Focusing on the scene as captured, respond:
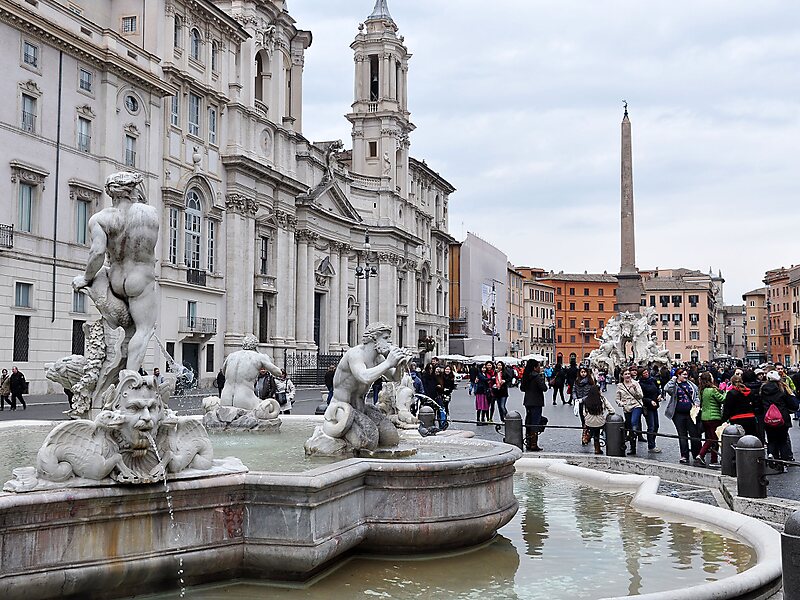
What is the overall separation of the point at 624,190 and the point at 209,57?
64.4ft

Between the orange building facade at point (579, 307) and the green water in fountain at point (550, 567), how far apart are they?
102505mm

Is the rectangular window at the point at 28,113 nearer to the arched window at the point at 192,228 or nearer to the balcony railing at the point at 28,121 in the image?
the balcony railing at the point at 28,121

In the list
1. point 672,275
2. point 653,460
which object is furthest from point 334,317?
point 672,275

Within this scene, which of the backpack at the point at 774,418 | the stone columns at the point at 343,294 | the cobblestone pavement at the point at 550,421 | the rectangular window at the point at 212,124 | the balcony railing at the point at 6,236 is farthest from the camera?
the stone columns at the point at 343,294

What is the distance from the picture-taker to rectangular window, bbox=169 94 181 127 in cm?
3312

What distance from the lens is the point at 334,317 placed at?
50.7 metres

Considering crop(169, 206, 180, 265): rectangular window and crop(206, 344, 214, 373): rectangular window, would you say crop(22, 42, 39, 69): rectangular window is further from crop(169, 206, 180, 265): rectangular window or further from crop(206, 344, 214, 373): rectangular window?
crop(206, 344, 214, 373): rectangular window

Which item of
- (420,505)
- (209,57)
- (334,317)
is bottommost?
(420,505)

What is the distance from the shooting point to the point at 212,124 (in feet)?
120

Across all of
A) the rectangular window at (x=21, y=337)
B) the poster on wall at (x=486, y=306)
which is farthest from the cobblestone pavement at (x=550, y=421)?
the poster on wall at (x=486, y=306)

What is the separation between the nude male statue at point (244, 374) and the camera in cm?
970

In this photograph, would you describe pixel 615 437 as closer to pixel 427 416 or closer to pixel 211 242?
pixel 427 416

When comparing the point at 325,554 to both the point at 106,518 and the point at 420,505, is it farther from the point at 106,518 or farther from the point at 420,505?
the point at 106,518

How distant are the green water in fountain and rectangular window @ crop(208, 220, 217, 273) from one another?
30103 mm
